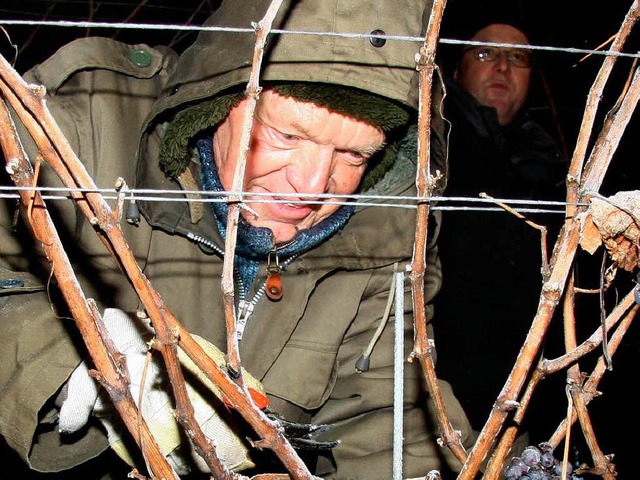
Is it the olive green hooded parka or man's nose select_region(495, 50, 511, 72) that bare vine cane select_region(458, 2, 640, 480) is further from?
man's nose select_region(495, 50, 511, 72)

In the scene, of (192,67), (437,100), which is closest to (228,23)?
(192,67)

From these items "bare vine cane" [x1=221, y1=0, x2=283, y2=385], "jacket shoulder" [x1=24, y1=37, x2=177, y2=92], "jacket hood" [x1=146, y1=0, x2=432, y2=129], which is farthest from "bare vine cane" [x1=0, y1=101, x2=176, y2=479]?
"jacket shoulder" [x1=24, y1=37, x2=177, y2=92]

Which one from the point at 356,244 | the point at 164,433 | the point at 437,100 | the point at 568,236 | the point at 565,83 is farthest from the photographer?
the point at 565,83

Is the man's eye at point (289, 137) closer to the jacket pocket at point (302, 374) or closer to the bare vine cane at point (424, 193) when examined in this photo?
the jacket pocket at point (302, 374)

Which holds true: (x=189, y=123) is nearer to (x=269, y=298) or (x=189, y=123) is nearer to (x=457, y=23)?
(x=269, y=298)

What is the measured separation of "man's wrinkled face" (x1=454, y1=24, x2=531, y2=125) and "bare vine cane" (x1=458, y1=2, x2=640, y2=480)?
2196mm

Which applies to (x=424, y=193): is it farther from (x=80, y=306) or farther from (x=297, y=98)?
(x=297, y=98)

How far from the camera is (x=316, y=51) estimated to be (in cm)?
165

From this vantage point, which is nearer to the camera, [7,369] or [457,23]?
[7,369]

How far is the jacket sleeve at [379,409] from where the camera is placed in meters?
1.84

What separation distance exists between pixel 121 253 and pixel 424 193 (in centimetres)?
42

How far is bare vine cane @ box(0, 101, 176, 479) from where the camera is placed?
105 centimetres

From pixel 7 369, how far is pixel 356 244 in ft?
2.88

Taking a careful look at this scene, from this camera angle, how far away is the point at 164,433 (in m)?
1.48
